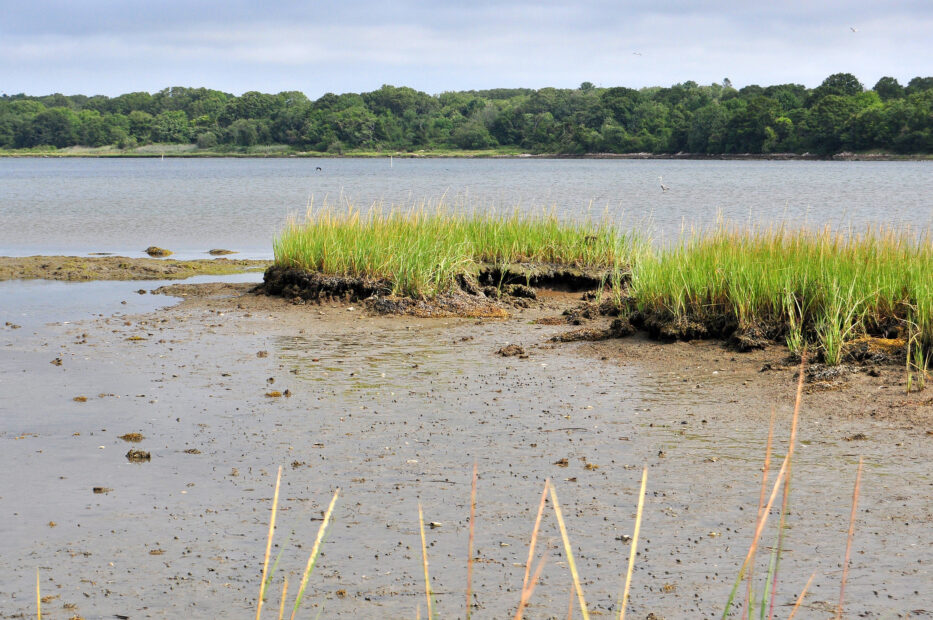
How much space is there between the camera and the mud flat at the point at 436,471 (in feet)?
16.6

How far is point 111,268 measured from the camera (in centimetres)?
2120

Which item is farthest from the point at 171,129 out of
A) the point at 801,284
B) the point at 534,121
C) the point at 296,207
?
the point at 801,284

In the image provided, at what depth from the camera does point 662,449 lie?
24.3 ft

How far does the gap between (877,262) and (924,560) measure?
6.58 m

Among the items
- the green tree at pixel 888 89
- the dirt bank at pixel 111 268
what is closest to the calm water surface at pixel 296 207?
the dirt bank at pixel 111 268

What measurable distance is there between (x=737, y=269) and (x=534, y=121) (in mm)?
154637

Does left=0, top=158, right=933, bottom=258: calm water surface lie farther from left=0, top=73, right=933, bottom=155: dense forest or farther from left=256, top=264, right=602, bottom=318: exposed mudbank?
left=0, top=73, right=933, bottom=155: dense forest

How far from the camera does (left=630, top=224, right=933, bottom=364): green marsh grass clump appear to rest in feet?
33.8

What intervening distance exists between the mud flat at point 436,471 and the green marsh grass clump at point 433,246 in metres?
3.27

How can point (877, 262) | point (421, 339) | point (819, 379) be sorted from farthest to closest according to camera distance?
point (421, 339)
point (877, 262)
point (819, 379)

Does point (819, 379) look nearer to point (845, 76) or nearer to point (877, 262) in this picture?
point (877, 262)

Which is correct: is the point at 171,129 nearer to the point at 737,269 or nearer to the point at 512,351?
the point at 512,351

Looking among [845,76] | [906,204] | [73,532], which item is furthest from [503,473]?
[845,76]

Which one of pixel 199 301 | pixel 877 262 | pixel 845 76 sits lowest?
pixel 199 301
